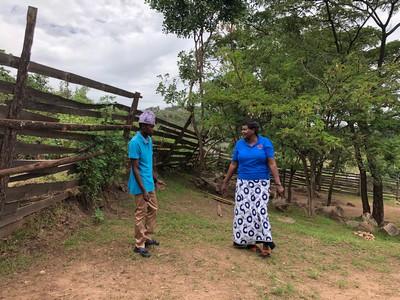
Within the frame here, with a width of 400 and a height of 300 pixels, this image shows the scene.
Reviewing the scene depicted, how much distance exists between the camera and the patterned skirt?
4.17 metres

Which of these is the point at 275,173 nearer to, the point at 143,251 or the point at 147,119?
the point at 147,119

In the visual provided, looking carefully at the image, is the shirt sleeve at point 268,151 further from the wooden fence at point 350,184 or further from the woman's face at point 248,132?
the wooden fence at point 350,184

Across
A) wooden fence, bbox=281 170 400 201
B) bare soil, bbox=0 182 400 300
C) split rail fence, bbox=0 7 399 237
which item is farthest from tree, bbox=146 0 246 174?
wooden fence, bbox=281 170 400 201

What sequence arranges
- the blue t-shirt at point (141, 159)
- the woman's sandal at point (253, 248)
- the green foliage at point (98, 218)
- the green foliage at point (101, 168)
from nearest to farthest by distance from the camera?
the blue t-shirt at point (141, 159), the woman's sandal at point (253, 248), the green foliage at point (98, 218), the green foliage at point (101, 168)

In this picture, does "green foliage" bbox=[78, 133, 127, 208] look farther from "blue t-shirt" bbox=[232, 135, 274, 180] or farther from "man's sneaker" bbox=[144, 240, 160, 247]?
"blue t-shirt" bbox=[232, 135, 274, 180]

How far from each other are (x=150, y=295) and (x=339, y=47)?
1095 centimetres

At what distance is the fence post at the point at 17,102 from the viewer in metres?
3.15

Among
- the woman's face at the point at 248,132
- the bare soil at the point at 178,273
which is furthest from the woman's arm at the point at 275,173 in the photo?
the bare soil at the point at 178,273

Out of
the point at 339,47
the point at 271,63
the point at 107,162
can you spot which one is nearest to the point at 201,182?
the point at 271,63

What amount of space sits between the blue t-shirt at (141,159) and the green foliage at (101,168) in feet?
4.35

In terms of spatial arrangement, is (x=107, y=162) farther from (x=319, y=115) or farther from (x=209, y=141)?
(x=209, y=141)

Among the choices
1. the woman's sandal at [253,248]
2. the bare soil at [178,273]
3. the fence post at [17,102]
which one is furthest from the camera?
the woman's sandal at [253,248]

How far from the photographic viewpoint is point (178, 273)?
11.2ft

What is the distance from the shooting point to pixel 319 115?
7.76 metres
